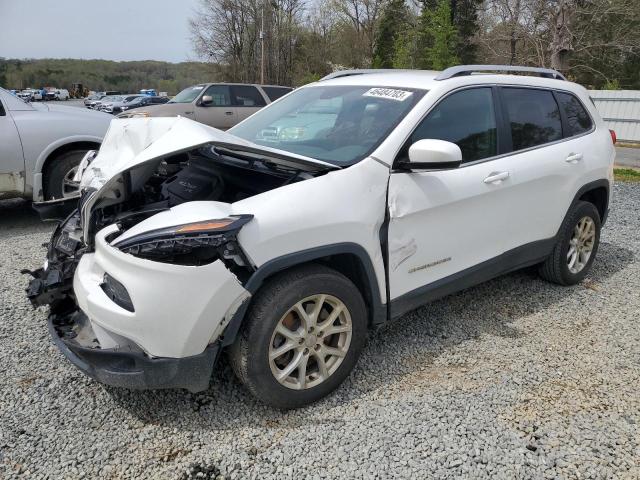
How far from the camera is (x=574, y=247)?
14.3 feet

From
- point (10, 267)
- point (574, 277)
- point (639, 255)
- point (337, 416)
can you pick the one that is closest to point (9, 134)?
point (10, 267)

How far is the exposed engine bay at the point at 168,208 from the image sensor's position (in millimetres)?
2260

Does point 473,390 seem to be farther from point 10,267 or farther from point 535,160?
point 10,267

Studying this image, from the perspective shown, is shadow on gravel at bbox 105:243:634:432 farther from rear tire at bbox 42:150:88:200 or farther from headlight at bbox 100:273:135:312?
rear tire at bbox 42:150:88:200

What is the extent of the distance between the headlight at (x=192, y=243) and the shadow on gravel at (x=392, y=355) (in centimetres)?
88

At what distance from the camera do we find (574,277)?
4406 mm

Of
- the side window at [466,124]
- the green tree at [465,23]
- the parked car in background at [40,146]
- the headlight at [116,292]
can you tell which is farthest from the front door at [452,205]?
the green tree at [465,23]

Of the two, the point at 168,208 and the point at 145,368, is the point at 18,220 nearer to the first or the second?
the point at 168,208

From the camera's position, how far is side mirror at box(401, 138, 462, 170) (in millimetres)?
2748

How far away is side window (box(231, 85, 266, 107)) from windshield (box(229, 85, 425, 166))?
9547mm

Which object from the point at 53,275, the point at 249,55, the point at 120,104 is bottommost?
the point at 53,275

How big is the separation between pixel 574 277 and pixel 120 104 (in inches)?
1731

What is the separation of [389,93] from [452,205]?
85cm

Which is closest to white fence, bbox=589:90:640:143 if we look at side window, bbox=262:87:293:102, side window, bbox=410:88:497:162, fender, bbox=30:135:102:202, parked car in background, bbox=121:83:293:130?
side window, bbox=262:87:293:102
